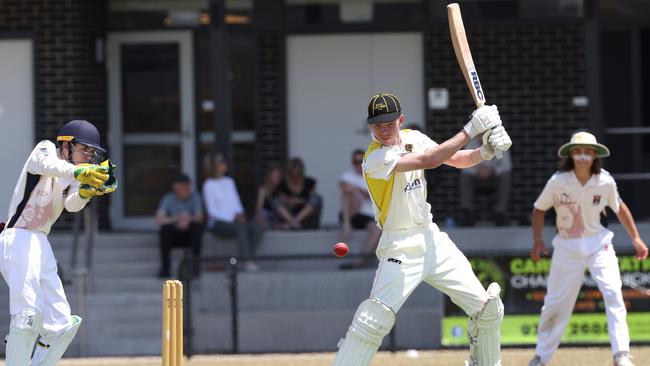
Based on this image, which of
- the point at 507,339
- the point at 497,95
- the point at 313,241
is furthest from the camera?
the point at 497,95

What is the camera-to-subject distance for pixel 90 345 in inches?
558


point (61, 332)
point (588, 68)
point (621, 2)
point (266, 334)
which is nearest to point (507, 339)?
point (266, 334)

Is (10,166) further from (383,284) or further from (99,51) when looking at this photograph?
(383,284)

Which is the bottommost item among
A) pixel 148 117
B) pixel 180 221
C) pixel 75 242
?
pixel 75 242

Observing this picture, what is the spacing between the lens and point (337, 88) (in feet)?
53.7

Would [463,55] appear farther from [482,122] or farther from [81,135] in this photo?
[81,135]

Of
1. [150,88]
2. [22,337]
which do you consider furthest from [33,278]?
[150,88]

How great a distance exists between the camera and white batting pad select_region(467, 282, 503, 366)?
8.73 meters

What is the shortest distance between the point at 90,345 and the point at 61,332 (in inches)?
211

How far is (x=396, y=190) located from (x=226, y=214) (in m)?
6.39

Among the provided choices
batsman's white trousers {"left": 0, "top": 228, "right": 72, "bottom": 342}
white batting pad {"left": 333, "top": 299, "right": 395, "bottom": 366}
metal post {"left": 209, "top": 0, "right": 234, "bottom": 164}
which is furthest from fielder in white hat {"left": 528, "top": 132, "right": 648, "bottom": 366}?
metal post {"left": 209, "top": 0, "right": 234, "bottom": 164}

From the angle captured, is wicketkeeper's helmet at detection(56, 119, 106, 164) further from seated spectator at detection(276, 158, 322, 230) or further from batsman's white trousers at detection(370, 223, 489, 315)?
seated spectator at detection(276, 158, 322, 230)

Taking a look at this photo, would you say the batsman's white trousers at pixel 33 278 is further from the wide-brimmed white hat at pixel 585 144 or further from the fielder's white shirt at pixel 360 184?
the fielder's white shirt at pixel 360 184

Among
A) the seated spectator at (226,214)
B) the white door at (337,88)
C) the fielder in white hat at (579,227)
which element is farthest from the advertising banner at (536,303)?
the white door at (337,88)
